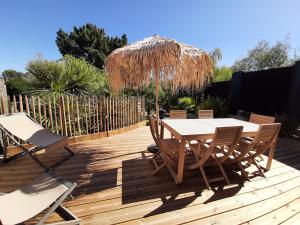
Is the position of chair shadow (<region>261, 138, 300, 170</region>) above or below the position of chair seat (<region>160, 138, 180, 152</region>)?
below

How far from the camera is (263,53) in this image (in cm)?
1952

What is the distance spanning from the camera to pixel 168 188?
264 centimetres

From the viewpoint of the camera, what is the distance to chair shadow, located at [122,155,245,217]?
234 centimetres

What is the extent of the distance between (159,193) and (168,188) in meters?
0.20

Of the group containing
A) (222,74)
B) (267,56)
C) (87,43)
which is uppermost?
(87,43)

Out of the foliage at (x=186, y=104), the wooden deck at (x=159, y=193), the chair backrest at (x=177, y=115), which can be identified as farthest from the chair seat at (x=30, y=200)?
the foliage at (x=186, y=104)

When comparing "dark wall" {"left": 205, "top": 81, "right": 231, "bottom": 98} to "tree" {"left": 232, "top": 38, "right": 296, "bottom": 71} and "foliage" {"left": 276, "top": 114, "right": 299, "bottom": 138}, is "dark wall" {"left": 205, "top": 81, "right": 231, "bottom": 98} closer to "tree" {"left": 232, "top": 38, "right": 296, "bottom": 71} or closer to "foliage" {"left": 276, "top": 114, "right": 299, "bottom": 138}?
"foliage" {"left": 276, "top": 114, "right": 299, "bottom": 138}

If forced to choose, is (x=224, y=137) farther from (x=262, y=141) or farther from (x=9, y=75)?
(x=9, y=75)

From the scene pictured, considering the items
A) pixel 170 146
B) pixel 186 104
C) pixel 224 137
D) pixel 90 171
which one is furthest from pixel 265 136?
pixel 186 104

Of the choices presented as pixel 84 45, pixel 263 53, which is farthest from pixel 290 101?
pixel 84 45

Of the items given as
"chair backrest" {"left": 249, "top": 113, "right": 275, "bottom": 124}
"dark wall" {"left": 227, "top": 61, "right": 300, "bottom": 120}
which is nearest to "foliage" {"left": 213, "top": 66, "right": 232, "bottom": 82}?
"dark wall" {"left": 227, "top": 61, "right": 300, "bottom": 120}

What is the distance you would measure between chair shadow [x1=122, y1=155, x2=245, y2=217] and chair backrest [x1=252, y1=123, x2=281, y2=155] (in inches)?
26.5

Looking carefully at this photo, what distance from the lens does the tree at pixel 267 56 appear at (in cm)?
1852

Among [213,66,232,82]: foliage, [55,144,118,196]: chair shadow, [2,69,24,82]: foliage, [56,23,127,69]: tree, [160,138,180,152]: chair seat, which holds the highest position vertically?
[56,23,127,69]: tree
